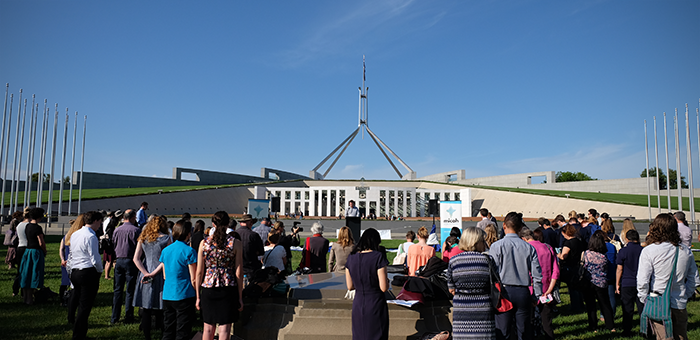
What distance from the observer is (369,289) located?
11.1 ft

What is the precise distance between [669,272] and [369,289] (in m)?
2.33

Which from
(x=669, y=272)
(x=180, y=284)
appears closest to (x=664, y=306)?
(x=669, y=272)

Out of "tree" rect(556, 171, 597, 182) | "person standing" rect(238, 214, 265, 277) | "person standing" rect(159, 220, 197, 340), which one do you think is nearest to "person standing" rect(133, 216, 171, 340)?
"person standing" rect(159, 220, 197, 340)

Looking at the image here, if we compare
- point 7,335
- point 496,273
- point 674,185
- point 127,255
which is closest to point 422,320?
point 496,273

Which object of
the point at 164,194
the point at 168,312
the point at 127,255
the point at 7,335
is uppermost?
the point at 164,194

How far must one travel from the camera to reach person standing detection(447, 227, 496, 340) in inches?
125

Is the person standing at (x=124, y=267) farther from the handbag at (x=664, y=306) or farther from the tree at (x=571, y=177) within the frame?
the tree at (x=571, y=177)

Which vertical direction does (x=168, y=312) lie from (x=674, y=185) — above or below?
below

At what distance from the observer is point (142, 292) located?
462 cm

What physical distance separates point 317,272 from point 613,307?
390 cm

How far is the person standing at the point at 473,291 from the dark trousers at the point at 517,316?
28 cm

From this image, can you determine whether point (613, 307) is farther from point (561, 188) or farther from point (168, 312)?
point (561, 188)

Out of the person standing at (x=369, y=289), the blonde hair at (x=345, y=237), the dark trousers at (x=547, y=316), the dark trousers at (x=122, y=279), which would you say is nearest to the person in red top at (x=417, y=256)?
the blonde hair at (x=345, y=237)

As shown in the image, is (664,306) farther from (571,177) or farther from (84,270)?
(571,177)
